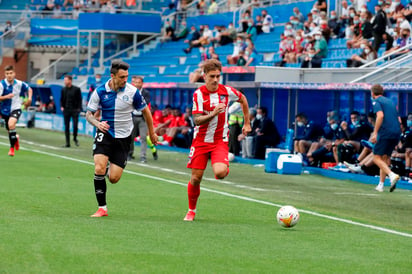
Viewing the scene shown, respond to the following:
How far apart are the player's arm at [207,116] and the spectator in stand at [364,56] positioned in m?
15.1

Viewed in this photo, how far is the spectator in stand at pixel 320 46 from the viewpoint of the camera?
92.8ft

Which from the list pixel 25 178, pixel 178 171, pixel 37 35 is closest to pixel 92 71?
pixel 37 35

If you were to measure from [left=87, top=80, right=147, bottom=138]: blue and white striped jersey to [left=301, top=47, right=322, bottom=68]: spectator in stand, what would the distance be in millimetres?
16509

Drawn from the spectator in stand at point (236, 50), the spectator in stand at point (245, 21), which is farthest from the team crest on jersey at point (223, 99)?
the spectator in stand at point (245, 21)

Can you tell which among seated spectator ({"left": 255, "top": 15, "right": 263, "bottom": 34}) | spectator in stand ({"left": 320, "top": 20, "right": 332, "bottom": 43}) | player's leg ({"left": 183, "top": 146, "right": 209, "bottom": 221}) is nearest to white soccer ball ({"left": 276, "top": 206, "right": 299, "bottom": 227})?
player's leg ({"left": 183, "top": 146, "right": 209, "bottom": 221})

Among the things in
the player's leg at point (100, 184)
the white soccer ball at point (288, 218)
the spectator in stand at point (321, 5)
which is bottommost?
the white soccer ball at point (288, 218)

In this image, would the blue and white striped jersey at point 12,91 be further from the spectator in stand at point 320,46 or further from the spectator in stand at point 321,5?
the spectator in stand at point 321,5

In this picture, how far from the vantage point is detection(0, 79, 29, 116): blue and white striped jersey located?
21.2 metres

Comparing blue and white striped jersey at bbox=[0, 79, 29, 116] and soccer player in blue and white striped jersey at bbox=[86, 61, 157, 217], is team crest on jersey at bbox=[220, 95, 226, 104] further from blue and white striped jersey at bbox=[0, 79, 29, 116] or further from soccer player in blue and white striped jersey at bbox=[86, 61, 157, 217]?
blue and white striped jersey at bbox=[0, 79, 29, 116]

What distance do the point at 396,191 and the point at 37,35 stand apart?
37248 millimetres

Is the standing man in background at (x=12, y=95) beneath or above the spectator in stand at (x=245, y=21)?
beneath

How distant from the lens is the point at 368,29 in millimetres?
27203

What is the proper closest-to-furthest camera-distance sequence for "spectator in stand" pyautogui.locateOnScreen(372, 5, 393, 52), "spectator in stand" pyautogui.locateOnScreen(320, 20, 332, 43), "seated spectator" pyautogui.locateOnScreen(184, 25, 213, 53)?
1. "spectator in stand" pyautogui.locateOnScreen(372, 5, 393, 52)
2. "spectator in stand" pyautogui.locateOnScreen(320, 20, 332, 43)
3. "seated spectator" pyautogui.locateOnScreen(184, 25, 213, 53)

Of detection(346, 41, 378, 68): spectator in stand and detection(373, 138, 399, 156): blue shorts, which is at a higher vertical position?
detection(346, 41, 378, 68): spectator in stand
